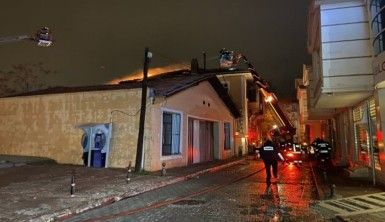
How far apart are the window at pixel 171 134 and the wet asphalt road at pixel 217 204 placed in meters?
4.70

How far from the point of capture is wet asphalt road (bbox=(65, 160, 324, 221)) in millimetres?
8320

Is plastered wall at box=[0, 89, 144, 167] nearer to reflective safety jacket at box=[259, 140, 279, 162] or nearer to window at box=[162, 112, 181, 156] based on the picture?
window at box=[162, 112, 181, 156]

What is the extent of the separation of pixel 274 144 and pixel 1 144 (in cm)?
1492

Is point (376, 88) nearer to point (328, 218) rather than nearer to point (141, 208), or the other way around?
point (328, 218)

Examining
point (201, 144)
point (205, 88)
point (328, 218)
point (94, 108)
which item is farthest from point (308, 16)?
point (328, 218)

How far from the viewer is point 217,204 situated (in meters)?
9.79

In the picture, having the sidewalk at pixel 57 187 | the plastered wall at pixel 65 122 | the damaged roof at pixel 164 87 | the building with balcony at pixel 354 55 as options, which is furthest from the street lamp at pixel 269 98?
the building with balcony at pixel 354 55

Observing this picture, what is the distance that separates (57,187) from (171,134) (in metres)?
7.99

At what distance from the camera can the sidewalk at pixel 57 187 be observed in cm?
865

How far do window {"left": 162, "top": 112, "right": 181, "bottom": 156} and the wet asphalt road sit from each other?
185 inches

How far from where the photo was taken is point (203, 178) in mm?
15922

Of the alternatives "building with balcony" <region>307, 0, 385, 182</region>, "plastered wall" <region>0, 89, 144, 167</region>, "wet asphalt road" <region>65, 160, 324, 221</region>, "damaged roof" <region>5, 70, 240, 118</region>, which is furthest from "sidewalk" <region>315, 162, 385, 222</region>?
"plastered wall" <region>0, 89, 144, 167</region>

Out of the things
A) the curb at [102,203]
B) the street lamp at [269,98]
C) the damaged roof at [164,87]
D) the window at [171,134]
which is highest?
the street lamp at [269,98]

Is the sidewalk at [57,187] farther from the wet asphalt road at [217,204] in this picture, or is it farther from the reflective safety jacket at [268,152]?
the reflective safety jacket at [268,152]
